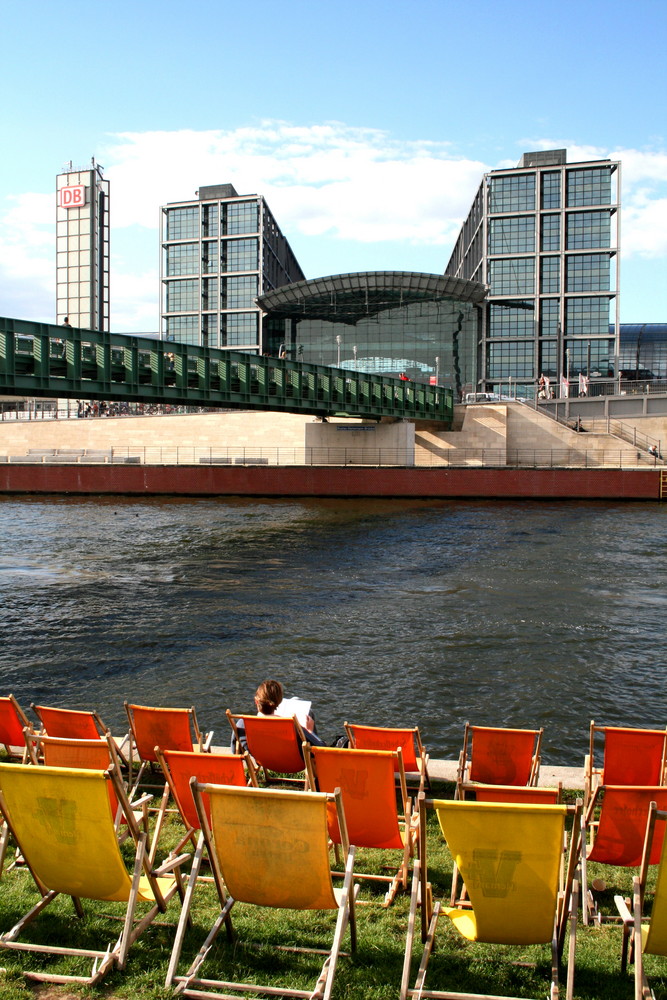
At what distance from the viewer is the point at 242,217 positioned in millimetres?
102125

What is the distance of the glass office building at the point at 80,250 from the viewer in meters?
82.2

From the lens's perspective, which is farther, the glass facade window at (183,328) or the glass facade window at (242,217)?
the glass facade window at (183,328)

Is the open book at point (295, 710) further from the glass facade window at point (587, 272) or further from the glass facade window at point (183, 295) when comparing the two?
the glass facade window at point (183, 295)

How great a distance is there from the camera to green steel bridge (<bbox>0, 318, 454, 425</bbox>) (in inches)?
1135

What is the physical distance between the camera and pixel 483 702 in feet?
40.2

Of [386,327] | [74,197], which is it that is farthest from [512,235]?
[74,197]

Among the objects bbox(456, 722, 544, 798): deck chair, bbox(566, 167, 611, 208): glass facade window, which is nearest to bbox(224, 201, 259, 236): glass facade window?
bbox(566, 167, 611, 208): glass facade window

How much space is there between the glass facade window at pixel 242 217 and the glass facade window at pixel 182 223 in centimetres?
440

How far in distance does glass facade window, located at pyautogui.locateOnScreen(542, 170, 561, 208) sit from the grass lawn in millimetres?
94609

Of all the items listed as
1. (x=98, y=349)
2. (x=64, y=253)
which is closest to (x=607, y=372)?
(x=64, y=253)

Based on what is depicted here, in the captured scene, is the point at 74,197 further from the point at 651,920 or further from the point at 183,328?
the point at 651,920

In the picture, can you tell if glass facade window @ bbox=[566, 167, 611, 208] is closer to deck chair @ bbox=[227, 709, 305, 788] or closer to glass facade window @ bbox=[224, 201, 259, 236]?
glass facade window @ bbox=[224, 201, 259, 236]

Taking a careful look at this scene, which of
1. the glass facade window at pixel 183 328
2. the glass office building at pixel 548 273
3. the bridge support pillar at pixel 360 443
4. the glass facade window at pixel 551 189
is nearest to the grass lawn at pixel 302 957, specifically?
the bridge support pillar at pixel 360 443

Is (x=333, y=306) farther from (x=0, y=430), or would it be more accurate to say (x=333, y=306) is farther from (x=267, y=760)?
(x=267, y=760)
